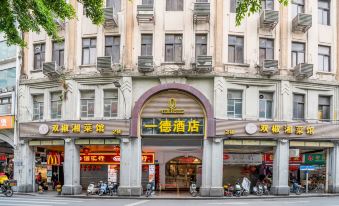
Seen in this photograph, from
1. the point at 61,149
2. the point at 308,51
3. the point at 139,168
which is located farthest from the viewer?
the point at 61,149

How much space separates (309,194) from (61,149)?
18305 millimetres

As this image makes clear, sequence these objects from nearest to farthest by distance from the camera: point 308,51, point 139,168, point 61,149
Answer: point 139,168 → point 308,51 → point 61,149

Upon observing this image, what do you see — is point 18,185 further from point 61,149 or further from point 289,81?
point 289,81

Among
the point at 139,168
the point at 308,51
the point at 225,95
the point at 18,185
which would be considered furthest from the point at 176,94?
the point at 18,185

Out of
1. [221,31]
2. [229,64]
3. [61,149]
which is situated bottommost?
[61,149]

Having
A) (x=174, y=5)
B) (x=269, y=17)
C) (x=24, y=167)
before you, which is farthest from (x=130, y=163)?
(x=269, y=17)

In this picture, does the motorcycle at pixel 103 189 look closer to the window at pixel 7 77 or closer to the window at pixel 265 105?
the window at pixel 7 77

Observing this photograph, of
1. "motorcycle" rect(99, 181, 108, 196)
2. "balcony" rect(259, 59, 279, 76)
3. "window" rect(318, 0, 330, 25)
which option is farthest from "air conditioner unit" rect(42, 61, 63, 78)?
"window" rect(318, 0, 330, 25)

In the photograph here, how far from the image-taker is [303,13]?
32500 millimetres

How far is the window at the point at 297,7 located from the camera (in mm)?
33388

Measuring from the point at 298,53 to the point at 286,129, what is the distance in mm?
5498

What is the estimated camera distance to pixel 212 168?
100ft

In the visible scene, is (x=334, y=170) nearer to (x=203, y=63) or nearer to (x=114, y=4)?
(x=203, y=63)

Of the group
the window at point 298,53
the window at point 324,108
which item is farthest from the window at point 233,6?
the window at point 324,108
